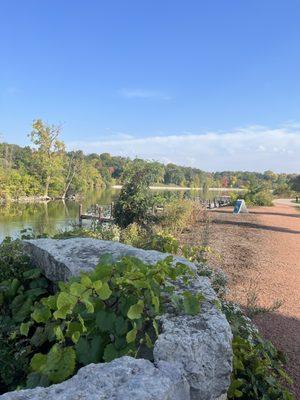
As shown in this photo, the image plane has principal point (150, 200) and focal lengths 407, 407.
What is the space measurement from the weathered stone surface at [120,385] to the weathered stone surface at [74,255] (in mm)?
1349

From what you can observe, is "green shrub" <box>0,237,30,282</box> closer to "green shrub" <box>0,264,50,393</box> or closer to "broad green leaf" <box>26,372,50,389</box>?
"green shrub" <box>0,264,50,393</box>

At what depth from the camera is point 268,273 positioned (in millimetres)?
8555

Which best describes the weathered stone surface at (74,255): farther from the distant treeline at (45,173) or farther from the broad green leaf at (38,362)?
the distant treeline at (45,173)

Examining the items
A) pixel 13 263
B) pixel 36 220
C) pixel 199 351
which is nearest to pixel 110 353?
pixel 199 351

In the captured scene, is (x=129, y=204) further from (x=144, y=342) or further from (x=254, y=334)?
(x=144, y=342)

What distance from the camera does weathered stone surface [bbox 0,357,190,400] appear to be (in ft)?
5.33

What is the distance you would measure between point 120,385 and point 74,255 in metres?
1.91

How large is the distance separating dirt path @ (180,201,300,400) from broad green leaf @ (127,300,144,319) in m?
2.41

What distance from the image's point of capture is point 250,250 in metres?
Answer: 11.1

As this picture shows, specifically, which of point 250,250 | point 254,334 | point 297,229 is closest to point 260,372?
point 254,334

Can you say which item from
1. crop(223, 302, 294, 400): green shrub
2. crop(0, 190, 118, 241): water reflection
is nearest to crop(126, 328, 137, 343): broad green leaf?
crop(223, 302, 294, 400): green shrub

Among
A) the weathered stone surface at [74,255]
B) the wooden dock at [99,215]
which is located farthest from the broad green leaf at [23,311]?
the wooden dock at [99,215]

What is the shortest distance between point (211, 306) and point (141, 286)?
51 cm

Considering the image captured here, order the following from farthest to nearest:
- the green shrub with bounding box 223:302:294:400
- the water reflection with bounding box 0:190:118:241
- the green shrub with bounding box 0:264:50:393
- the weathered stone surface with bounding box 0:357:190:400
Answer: the water reflection with bounding box 0:190:118:241 → the green shrub with bounding box 0:264:50:393 → the green shrub with bounding box 223:302:294:400 → the weathered stone surface with bounding box 0:357:190:400
